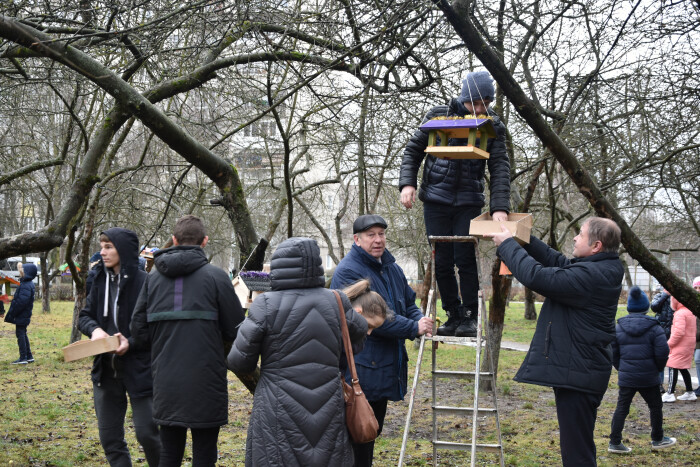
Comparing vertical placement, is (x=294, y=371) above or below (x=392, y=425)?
above

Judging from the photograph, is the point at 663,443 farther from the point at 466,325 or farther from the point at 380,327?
the point at 380,327

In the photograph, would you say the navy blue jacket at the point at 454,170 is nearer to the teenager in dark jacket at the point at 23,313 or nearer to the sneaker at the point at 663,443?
the sneaker at the point at 663,443

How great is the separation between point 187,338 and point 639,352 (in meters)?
5.49

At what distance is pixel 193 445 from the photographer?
14.2ft

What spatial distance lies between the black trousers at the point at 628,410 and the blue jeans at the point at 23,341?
1051cm

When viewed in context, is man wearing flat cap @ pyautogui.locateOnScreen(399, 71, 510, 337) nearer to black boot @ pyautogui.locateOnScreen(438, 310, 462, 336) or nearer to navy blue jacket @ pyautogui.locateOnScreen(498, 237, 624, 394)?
black boot @ pyautogui.locateOnScreen(438, 310, 462, 336)

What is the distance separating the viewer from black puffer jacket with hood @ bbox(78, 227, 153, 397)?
15.5 feet

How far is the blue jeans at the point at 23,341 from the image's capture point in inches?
509

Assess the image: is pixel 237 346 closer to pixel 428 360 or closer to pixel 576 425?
pixel 576 425

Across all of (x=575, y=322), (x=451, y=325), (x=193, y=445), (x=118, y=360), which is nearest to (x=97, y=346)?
(x=118, y=360)

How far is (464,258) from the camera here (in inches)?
202

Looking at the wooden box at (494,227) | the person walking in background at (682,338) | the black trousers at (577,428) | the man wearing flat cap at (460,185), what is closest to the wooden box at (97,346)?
the man wearing flat cap at (460,185)

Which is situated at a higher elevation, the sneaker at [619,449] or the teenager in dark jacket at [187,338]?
the teenager in dark jacket at [187,338]

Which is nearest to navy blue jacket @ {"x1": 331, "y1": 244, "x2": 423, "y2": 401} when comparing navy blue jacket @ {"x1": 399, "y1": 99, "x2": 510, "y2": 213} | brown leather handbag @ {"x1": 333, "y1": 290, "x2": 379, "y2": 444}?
navy blue jacket @ {"x1": 399, "y1": 99, "x2": 510, "y2": 213}
